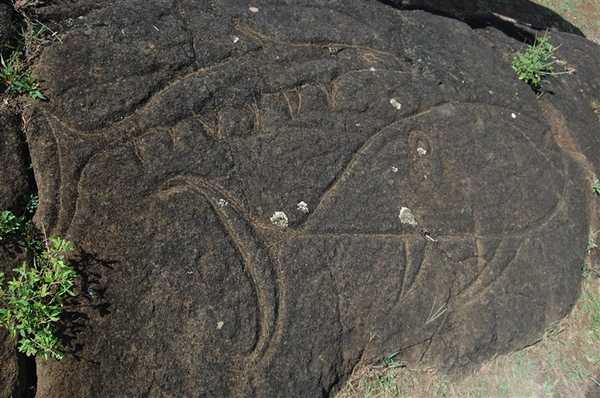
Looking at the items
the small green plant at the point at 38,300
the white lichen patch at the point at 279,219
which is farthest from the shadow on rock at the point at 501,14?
the small green plant at the point at 38,300

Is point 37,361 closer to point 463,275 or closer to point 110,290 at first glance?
point 110,290

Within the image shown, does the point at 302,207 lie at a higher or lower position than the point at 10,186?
lower

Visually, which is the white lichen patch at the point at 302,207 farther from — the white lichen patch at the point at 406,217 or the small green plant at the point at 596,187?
the small green plant at the point at 596,187

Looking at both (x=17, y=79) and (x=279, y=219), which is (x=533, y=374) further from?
(x=17, y=79)

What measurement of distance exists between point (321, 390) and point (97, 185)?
1.31 meters

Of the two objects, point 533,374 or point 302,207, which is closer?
point 302,207

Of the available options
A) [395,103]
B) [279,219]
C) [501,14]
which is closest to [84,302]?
[279,219]

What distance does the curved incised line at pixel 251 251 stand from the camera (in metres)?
2.45

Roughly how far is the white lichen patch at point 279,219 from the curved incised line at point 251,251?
118mm

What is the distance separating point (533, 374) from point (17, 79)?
9.83 ft

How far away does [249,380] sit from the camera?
237cm

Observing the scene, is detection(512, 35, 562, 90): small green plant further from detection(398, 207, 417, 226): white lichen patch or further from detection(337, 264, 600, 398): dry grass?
detection(398, 207, 417, 226): white lichen patch

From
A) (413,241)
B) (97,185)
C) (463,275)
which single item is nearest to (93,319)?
(97,185)

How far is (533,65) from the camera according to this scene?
3.77 meters
